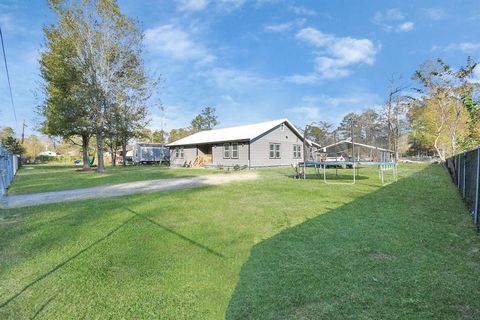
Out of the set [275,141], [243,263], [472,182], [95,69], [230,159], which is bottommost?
[243,263]

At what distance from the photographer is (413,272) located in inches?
112

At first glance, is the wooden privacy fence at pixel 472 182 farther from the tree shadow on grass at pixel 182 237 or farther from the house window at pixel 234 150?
the house window at pixel 234 150

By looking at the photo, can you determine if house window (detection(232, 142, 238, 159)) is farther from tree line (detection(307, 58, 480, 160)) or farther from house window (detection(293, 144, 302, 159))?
tree line (detection(307, 58, 480, 160))

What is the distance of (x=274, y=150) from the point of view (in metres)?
22.8

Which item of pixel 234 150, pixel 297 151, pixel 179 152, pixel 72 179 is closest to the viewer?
pixel 72 179

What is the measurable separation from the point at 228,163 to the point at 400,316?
2029cm

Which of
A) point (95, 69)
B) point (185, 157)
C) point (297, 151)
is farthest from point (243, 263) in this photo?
point (185, 157)

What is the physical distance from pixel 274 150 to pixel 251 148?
3062 mm

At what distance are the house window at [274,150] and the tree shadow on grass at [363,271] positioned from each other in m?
17.6

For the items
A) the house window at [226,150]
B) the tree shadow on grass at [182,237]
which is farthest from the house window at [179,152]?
the tree shadow on grass at [182,237]

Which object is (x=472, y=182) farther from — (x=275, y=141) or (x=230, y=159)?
(x=230, y=159)

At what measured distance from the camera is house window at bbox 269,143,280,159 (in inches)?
889

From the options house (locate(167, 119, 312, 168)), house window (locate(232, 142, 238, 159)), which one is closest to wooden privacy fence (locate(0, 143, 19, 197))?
house (locate(167, 119, 312, 168))

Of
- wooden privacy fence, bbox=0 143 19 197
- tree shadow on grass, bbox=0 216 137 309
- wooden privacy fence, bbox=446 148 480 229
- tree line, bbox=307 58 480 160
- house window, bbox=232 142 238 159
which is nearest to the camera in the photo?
tree shadow on grass, bbox=0 216 137 309
